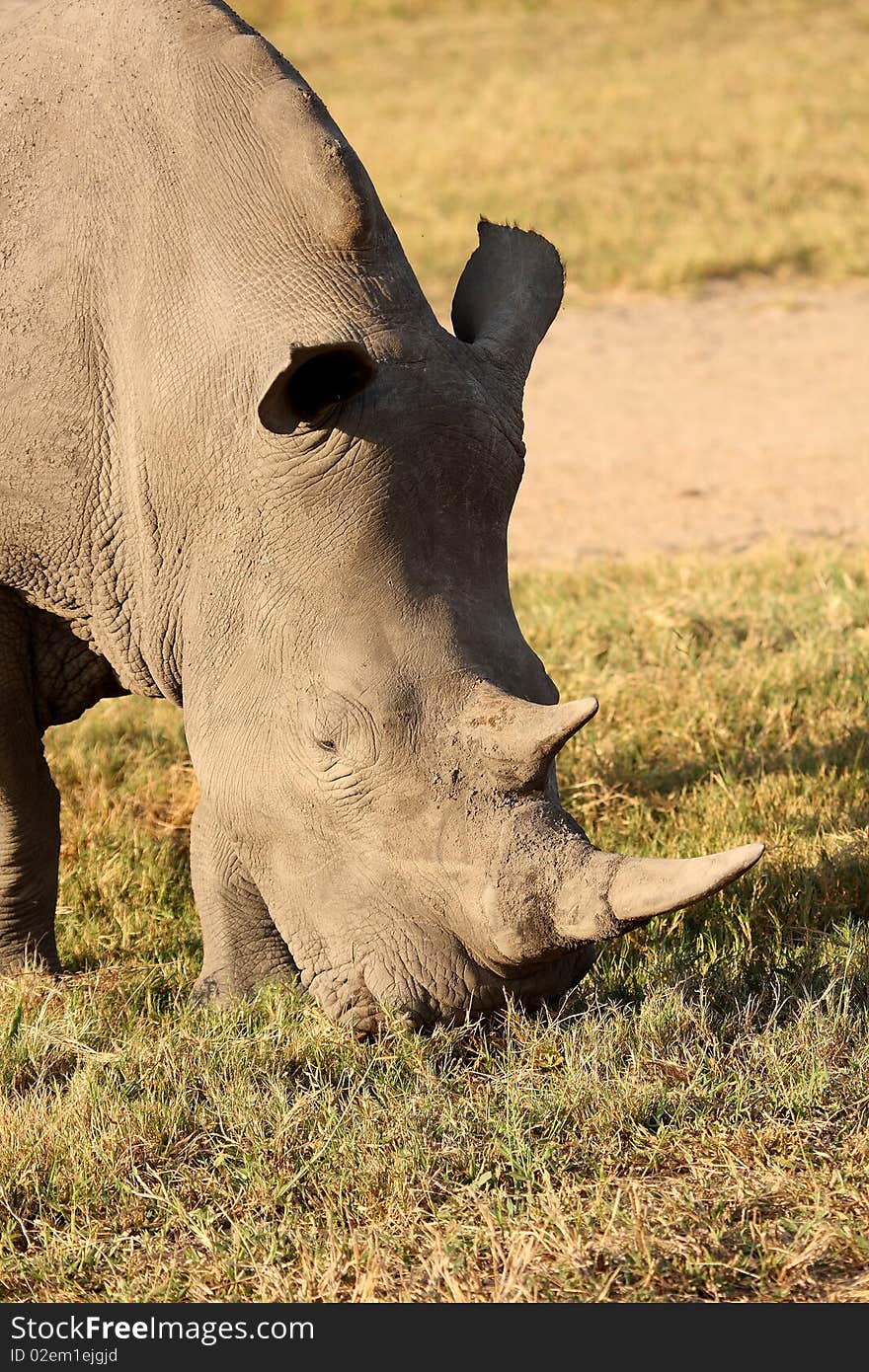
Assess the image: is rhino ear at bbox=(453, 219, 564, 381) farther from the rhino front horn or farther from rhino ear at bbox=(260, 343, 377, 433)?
Answer: the rhino front horn

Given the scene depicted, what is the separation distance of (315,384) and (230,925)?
1.30 metres

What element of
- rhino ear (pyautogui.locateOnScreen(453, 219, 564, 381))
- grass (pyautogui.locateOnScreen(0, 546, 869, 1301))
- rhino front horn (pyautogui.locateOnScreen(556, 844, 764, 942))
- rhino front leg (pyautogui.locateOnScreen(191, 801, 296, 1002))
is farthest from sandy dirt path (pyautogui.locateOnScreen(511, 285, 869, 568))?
rhino front horn (pyautogui.locateOnScreen(556, 844, 764, 942))

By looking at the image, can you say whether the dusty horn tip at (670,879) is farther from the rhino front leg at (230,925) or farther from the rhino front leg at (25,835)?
the rhino front leg at (25,835)

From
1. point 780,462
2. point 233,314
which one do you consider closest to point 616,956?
point 233,314

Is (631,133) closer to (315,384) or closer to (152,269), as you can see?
(152,269)

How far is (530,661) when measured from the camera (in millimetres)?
3641

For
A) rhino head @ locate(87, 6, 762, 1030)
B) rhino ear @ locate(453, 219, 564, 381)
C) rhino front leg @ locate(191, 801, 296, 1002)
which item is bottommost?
rhino front leg @ locate(191, 801, 296, 1002)

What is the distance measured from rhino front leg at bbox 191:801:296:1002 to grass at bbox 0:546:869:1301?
90 mm

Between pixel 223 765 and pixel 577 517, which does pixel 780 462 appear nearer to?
pixel 577 517

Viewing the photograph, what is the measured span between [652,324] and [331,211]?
9927 millimetres

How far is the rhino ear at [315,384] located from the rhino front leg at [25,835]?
3.57 feet

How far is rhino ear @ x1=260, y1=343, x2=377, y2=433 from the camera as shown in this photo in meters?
3.35

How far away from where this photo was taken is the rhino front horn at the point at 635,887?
10.4 ft

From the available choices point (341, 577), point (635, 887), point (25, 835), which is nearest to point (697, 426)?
point (25, 835)
